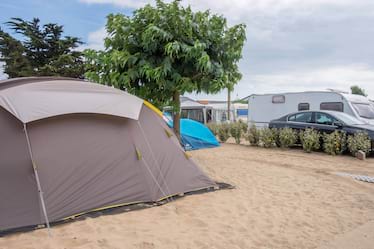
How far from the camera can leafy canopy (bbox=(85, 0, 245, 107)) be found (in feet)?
18.7

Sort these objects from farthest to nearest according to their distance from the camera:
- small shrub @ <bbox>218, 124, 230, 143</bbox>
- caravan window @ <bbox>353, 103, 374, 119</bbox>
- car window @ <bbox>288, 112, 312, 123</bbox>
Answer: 1. small shrub @ <bbox>218, 124, 230, 143</bbox>
2. caravan window @ <bbox>353, 103, 374, 119</bbox>
3. car window @ <bbox>288, 112, 312, 123</bbox>

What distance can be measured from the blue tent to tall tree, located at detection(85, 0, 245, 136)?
3.75 metres

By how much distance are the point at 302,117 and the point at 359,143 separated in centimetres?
238

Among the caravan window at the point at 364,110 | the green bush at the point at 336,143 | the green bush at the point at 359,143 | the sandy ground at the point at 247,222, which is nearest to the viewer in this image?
the sandy ground at the point at 247,222

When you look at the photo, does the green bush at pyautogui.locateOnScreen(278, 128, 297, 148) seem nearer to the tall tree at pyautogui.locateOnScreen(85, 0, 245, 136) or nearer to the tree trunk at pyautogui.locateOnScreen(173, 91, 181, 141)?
the tall tree at pyautogui.locateOnScreen(85, 0, 245, 136)

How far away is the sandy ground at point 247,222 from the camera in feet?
10.1

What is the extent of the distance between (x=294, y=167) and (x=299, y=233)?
13.5ft

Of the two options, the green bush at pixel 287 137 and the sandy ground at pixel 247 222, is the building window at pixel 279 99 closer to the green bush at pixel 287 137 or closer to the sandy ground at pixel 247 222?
the green bush at pixel 287 137

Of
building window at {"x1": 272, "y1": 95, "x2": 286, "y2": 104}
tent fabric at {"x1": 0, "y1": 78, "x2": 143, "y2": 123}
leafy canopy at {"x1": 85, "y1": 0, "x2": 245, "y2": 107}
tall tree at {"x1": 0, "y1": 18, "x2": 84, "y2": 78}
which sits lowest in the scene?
building window at {"x1": 272, "y1": 95, "x2": 286, "y2": 104}

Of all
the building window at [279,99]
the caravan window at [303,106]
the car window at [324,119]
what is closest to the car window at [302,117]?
the car window at [324,119]

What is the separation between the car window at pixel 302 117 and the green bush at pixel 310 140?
2.72 ft

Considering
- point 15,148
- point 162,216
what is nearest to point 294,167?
point 162,216

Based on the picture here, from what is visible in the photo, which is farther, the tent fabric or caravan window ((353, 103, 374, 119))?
caravan window ((353, 103, 374, 119))

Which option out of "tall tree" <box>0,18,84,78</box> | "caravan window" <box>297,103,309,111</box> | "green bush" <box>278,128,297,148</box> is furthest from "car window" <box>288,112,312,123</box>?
"tall tree" <box>0,18,84,78</box>
